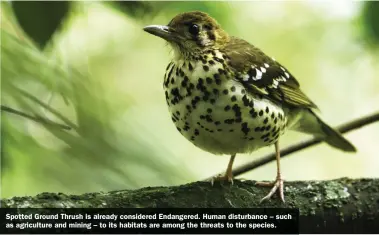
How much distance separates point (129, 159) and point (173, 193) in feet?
0.73

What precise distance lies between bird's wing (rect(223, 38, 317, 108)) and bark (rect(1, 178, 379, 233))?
293 mm

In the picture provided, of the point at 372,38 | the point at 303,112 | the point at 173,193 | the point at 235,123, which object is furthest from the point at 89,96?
the point at 303,112

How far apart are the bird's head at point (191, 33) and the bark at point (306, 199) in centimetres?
40

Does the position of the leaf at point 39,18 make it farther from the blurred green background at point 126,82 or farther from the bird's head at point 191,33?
the bird's head at point 191,33

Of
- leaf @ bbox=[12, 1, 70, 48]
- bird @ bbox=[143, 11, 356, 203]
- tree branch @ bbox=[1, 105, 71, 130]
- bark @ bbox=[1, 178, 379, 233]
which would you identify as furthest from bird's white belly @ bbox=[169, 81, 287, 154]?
leaf @ bbox=[12, 1, 70, 48]

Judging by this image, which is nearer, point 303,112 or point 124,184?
point 124,184

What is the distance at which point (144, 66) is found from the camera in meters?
2.21

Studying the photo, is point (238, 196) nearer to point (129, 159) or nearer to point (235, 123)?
point (235, 123)

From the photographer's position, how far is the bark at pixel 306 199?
1328 millimetres

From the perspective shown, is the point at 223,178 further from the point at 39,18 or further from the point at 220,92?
the point at 39,18

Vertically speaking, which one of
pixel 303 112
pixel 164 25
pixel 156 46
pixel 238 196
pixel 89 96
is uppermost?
pixel 156 46

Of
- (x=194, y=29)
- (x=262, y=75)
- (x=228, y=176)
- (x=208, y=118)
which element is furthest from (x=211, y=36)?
(x=228, y=176)

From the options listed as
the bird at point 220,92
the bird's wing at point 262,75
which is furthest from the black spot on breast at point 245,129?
the bird's wing at point 262,75
